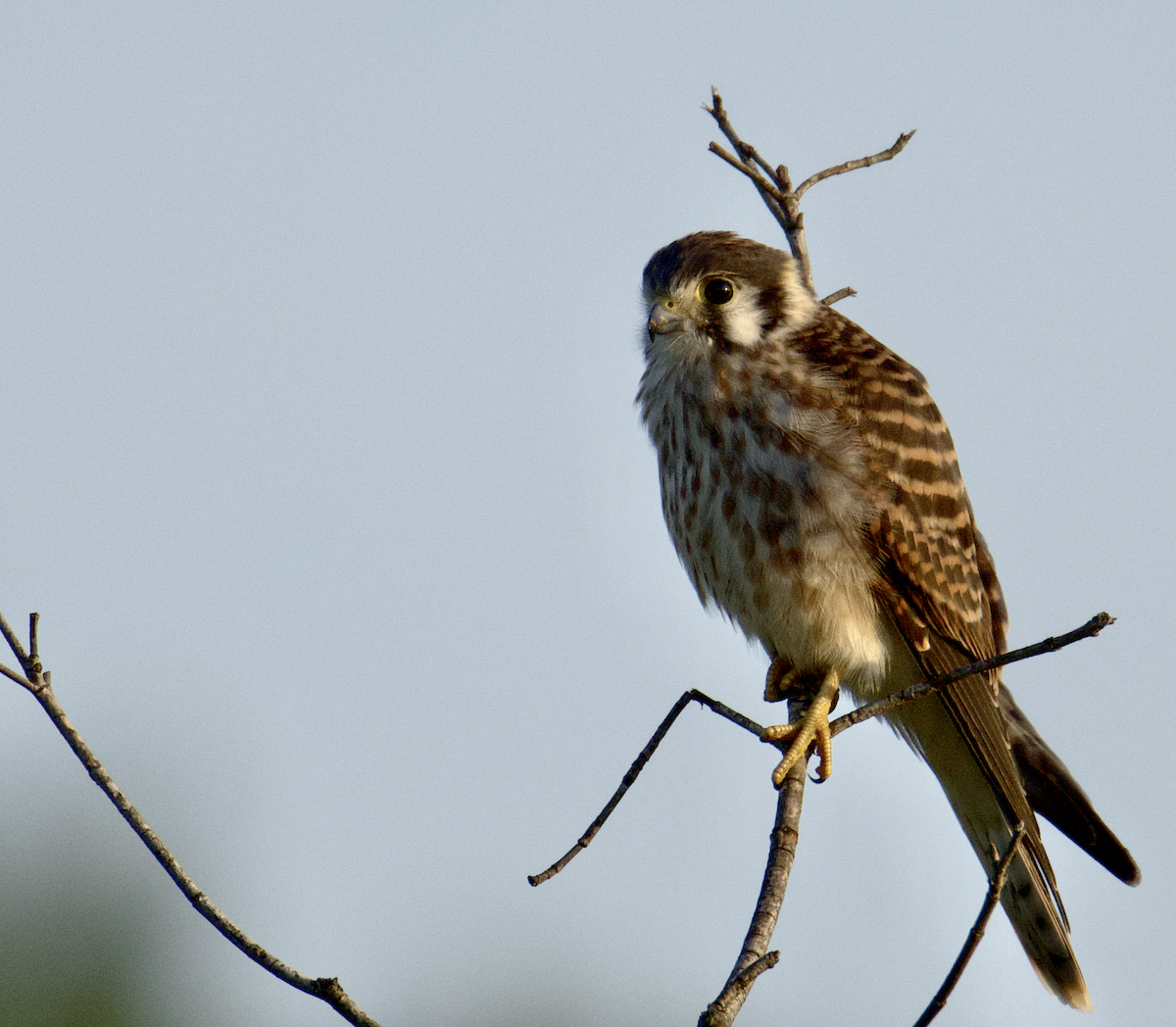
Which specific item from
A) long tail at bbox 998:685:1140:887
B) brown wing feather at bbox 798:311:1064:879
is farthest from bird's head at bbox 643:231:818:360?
long tail at bbox 998:685:1140:887

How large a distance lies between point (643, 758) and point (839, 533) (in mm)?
1312

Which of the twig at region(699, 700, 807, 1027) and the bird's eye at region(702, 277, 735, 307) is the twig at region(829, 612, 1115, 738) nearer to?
the twig at region(699, 700, 807, 1027)

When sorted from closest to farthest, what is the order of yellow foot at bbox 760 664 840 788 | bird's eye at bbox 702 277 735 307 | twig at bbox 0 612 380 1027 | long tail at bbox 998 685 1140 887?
twig at bbox 0 612 380 1027
yellow foot at bbox 760 664 840 788
long tail at bbox 998 685 1140 887
bird's eye at bbox 702 277 735 307

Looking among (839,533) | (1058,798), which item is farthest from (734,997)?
(1058,798)

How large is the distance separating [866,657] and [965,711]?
310 millimetres

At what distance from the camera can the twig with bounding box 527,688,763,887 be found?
254 cm

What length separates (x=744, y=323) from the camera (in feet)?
13.6

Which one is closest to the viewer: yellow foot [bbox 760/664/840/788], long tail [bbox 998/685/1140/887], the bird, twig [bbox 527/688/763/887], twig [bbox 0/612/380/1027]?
twig [bbox 0/612/380/1027]

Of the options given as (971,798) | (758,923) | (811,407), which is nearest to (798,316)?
(811,407)

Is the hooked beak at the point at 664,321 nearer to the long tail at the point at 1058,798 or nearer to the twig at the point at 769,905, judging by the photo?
the twig at the point at 769,905

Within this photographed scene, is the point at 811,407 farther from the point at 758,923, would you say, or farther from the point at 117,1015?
the point at 117,1015

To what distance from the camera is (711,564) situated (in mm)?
4055

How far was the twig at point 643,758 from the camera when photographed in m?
2.54

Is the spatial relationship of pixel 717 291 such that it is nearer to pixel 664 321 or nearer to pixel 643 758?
pixel 664 321
